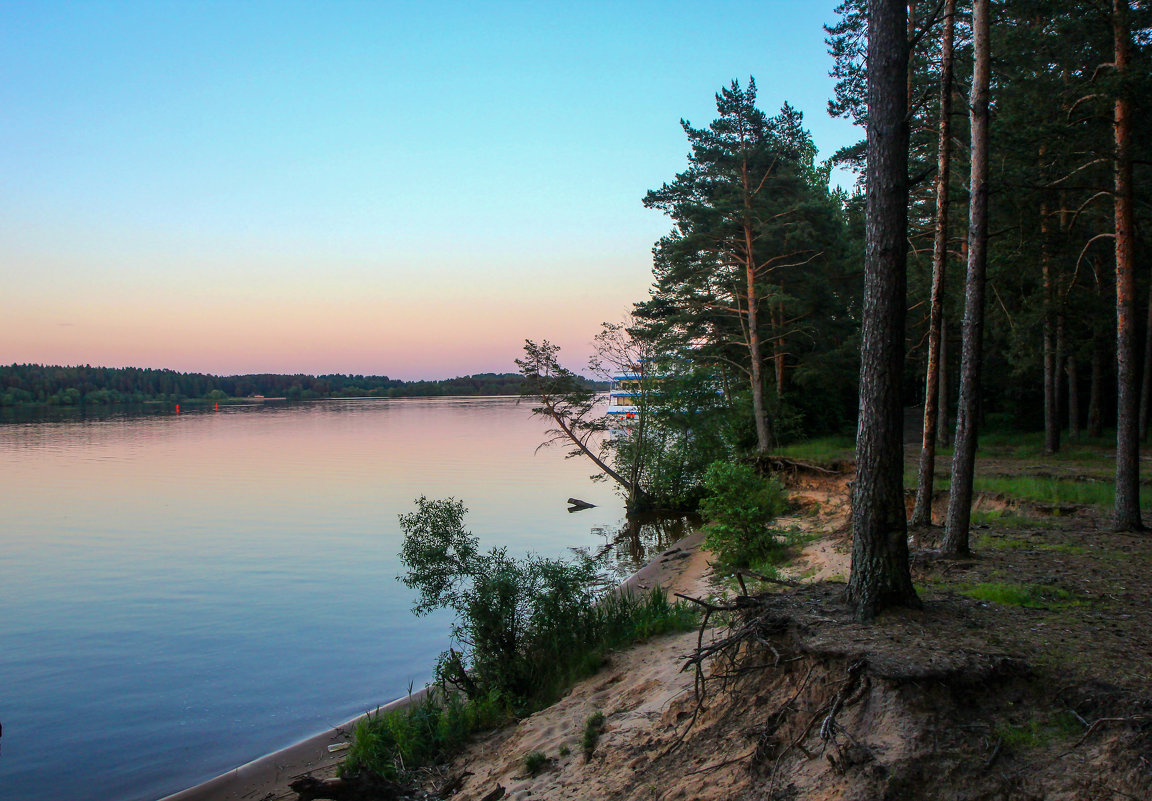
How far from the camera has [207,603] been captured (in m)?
18.0

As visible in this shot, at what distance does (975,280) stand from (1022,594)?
4.33 meters

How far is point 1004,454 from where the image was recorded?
2311 cm

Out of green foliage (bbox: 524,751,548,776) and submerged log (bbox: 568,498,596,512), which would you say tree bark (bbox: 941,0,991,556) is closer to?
green foliage (bbox: 524,751,548,776)

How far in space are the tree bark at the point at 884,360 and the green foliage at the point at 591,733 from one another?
2942mm

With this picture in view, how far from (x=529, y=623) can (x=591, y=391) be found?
793 inches

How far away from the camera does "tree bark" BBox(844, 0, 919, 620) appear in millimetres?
6195

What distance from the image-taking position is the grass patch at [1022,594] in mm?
7168

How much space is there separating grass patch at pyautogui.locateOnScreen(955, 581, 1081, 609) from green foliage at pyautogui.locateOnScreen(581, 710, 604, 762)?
4.10 metres

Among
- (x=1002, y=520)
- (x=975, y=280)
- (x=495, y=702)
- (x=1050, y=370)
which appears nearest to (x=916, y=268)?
(x=1050, y=370)

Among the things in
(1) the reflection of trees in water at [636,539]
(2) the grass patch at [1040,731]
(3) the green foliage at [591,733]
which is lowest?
(1) the reflection of trees in water at [636,539]

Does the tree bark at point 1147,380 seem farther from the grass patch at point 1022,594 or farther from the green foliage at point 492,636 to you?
the green foliage at point 492,636

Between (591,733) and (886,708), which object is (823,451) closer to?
(591,733)

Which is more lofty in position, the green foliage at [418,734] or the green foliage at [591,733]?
the green foliage at [591,733]

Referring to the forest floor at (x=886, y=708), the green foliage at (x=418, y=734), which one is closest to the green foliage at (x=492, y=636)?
the green foliage at (x=418, y=734)
